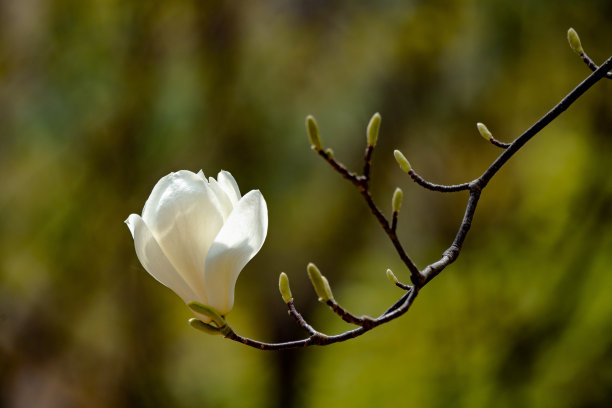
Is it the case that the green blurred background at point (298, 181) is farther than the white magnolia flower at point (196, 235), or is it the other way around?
the green blurred background at point (298, 181)

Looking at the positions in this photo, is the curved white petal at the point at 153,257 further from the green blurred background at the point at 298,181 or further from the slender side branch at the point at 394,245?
the green blurred background at the point at 298,181

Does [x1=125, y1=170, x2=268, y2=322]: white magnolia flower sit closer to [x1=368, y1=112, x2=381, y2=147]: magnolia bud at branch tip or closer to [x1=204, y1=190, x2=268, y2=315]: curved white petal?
[x1=204, y1=190, x2=268, y2=315]: curved white petal

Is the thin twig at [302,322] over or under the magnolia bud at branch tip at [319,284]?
under

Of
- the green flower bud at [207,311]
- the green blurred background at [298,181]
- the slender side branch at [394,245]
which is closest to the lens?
the slender side branch at [394,245]

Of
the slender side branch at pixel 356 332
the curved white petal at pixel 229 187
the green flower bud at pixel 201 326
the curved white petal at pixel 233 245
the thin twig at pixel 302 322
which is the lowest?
the slender side branch at pixel 356 332

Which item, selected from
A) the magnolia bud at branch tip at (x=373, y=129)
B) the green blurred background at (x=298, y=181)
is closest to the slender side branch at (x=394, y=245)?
the magnolia bud at branch tip at (x=373, y=129)
